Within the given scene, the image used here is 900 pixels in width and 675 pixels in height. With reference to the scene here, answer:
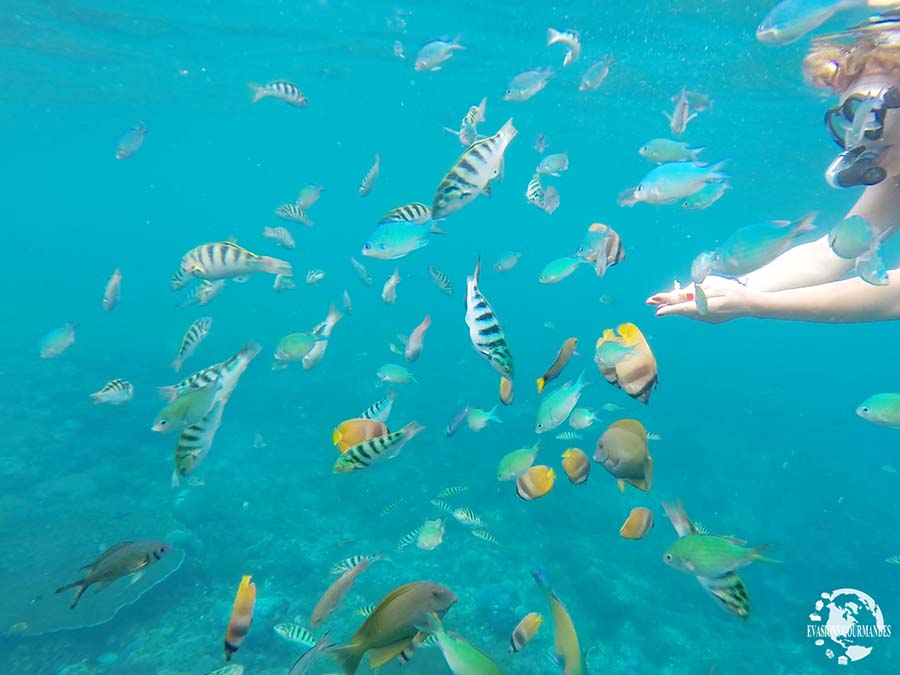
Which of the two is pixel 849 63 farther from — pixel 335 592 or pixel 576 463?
pixel 335 592

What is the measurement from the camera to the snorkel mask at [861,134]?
2889 millimetres

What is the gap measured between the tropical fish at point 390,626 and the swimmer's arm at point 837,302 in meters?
2.97

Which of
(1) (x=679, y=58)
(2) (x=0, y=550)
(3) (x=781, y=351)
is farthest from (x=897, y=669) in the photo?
(3) (x=781, y=351)

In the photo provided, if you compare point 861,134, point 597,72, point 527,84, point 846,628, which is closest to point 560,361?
point 861,134

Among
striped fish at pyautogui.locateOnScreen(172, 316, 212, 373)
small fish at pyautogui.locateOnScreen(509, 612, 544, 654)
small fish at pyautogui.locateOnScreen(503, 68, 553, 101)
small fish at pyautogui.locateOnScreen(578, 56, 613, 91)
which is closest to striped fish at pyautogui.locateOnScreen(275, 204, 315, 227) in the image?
striped fish at pyautogui.locateOnScreen(172, 316, 212, 373)

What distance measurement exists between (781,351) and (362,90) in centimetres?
4294

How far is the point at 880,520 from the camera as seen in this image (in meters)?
15.9

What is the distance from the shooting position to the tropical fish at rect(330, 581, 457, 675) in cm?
219

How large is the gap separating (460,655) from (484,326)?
152 cm

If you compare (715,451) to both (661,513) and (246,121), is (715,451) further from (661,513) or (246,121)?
(246,121)

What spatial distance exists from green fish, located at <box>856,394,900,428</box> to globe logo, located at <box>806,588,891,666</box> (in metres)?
7.10

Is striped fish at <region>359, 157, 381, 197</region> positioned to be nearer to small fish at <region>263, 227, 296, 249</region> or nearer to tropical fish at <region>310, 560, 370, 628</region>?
small fish at <region>263, 227, 296, 249</region>

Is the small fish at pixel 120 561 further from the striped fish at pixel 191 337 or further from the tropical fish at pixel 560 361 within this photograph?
the striped fish at pixel 191 337

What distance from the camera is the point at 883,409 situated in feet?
16.1
